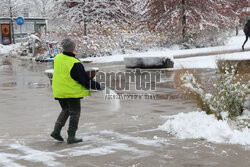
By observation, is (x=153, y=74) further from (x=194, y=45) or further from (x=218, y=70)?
(x=194, y=45)

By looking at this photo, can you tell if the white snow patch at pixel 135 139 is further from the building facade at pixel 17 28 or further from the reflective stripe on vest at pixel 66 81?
the building facade at pixel 17 28

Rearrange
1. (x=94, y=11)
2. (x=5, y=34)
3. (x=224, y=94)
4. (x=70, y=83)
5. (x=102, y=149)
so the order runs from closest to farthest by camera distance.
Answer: (x=102, y=149) < (x=70, y=83) < (x=224, y=94) < (x=94, y=11) < (x=5, y=34)

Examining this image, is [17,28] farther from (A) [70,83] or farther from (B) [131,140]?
(B) [131,140]

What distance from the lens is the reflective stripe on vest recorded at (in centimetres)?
510

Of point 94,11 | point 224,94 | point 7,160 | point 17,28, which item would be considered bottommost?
point 7,160

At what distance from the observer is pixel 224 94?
5621 millimetres

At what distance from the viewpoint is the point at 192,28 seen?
83.2 feet

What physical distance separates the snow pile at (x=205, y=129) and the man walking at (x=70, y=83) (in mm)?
1281

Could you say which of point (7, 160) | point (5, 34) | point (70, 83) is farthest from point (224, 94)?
point (5, 34)

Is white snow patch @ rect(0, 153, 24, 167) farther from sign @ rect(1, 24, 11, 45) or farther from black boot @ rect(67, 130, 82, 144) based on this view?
sign @ rect(1, 24, 11, 45)

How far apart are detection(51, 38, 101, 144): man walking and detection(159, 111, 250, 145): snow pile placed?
128cm

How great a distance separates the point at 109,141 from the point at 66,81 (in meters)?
1.00

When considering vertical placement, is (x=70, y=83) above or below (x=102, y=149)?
above

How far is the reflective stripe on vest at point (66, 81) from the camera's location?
5098 millimetres
